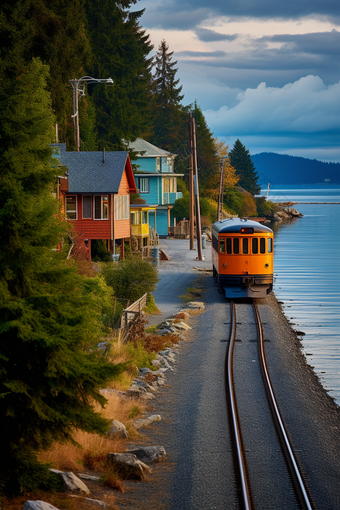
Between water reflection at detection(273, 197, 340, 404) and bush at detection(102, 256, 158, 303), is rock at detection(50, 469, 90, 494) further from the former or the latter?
bush at detection(102, 256, 158, 303)

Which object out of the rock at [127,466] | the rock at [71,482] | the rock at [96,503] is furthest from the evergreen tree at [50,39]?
the rock at [96,503]

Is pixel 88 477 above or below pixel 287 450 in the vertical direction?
above

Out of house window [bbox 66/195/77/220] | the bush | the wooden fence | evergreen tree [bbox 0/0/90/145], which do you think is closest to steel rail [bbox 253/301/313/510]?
the wooden fence

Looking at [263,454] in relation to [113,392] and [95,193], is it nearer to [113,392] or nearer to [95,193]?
[113,392]

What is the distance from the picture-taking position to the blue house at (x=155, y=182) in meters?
65.7

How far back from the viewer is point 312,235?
300 feet

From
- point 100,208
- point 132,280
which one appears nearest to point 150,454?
point 132,280

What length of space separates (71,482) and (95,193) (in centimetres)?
3220

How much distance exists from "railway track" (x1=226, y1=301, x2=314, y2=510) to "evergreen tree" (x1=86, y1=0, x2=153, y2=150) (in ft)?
166

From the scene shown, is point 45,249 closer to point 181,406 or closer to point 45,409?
point 45,409

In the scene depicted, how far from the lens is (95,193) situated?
39938 mm

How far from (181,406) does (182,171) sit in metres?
81.1

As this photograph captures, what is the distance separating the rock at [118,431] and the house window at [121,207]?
3031 centimetres

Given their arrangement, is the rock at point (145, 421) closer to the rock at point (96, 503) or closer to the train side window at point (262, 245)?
the rock at point (96, 503)
